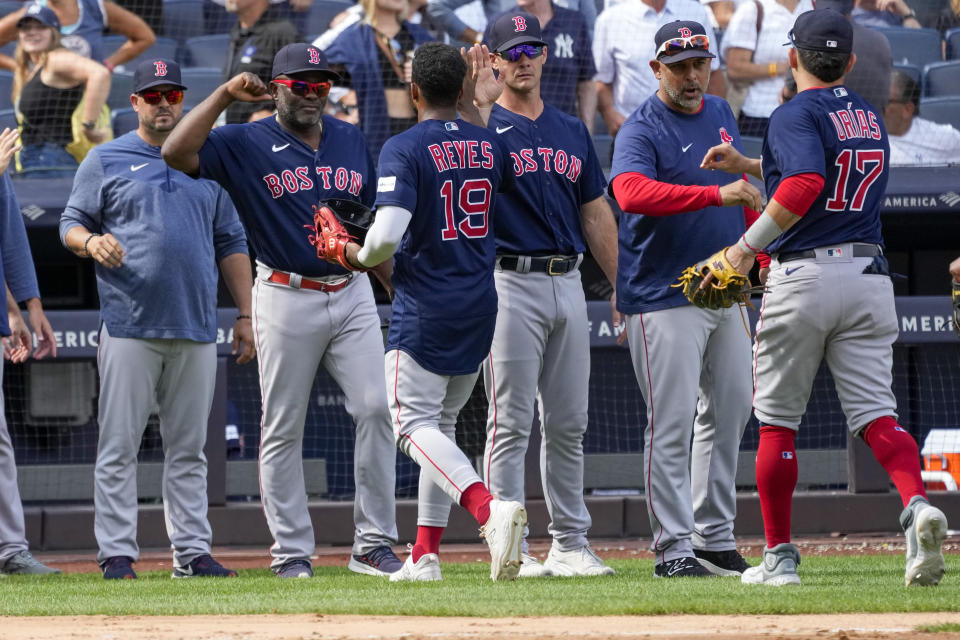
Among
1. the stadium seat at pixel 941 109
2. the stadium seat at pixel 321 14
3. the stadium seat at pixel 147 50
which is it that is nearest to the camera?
the stadium seat at pixel 941 109

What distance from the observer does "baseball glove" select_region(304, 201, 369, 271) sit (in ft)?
14.7

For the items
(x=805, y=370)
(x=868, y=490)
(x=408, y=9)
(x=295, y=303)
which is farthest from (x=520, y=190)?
(x=408, y=9)

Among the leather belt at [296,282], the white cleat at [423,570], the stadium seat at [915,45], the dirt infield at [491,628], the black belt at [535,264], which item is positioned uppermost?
the stadium seat at [915,45]

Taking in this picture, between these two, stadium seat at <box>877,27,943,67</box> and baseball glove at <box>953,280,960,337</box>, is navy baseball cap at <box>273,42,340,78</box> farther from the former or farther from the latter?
stadium seat at <box>877,27,943,67</box>

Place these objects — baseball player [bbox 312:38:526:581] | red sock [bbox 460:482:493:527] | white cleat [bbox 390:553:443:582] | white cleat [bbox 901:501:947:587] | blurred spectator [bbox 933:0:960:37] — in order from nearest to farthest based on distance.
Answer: white cleat [bbox 901:501:947:587], red sock [bbox 460:482:493:527], baseball player [bbox 312:38:526:581], white cleat [bbox 390:553:443:582], blurred spectator [bbox 933:0:960:37]

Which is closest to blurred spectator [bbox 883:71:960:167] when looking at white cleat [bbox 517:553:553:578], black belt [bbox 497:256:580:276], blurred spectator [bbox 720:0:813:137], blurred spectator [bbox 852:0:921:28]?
blurred spectator [bbox 720:0:813:137]

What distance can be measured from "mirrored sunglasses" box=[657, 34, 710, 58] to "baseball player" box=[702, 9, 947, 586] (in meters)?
0.46

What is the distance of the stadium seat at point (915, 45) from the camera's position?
30.3 feet

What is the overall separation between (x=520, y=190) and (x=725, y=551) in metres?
1.44

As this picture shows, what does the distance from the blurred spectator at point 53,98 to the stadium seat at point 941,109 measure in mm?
4833

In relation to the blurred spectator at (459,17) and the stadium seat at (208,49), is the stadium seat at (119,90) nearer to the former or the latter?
the stadium seat at (208,49)

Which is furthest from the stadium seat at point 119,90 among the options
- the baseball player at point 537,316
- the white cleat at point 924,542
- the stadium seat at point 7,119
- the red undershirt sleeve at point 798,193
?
the white cleat at point 924,542

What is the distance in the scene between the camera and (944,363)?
7703 mm

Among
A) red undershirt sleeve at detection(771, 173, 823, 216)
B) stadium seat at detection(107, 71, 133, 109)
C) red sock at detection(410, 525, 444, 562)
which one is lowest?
red sock at detection(410, 525, 444, 562)
